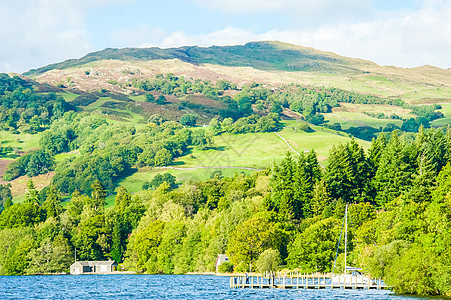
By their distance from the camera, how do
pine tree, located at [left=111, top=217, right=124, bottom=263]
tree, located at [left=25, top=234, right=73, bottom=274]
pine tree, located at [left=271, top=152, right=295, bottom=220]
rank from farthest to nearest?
pine tree, located at [left=111, top=217, right=124, bottom=263] → tree, located at [left=25, top=234, right=73, bottom=274] → pine tree, located at [left=271, top=152, right=295, bottom=220]

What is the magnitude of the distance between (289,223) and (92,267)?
5499cm

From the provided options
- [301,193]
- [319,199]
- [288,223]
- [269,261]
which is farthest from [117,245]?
[269,261]

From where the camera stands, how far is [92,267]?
153 m

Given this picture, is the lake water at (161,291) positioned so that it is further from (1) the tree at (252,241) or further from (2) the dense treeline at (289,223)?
(2) the dense treeline at (289,223)

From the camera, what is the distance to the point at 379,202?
129m

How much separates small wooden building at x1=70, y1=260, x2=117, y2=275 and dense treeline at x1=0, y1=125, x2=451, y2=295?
286cm

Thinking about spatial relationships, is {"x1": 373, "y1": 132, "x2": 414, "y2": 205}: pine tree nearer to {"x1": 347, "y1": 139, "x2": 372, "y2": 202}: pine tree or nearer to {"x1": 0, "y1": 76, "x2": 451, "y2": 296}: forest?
{"x1": 0, "y1": 76, "x2": 451, "y2": 296}: forest

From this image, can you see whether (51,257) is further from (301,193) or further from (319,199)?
(319,199)

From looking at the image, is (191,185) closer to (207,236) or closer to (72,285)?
(207,236)

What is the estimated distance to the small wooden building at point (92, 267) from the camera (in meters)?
150

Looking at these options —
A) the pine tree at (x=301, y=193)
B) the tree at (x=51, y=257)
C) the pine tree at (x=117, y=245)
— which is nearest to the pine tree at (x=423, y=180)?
the pine tree at (x=301, y=193)

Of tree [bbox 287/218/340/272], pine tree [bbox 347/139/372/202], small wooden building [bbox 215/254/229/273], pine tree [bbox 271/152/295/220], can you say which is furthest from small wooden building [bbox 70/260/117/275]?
tree [bbox 287/218/340/272]

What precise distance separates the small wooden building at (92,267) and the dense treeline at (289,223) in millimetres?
2856

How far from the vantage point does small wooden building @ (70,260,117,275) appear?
150 m
